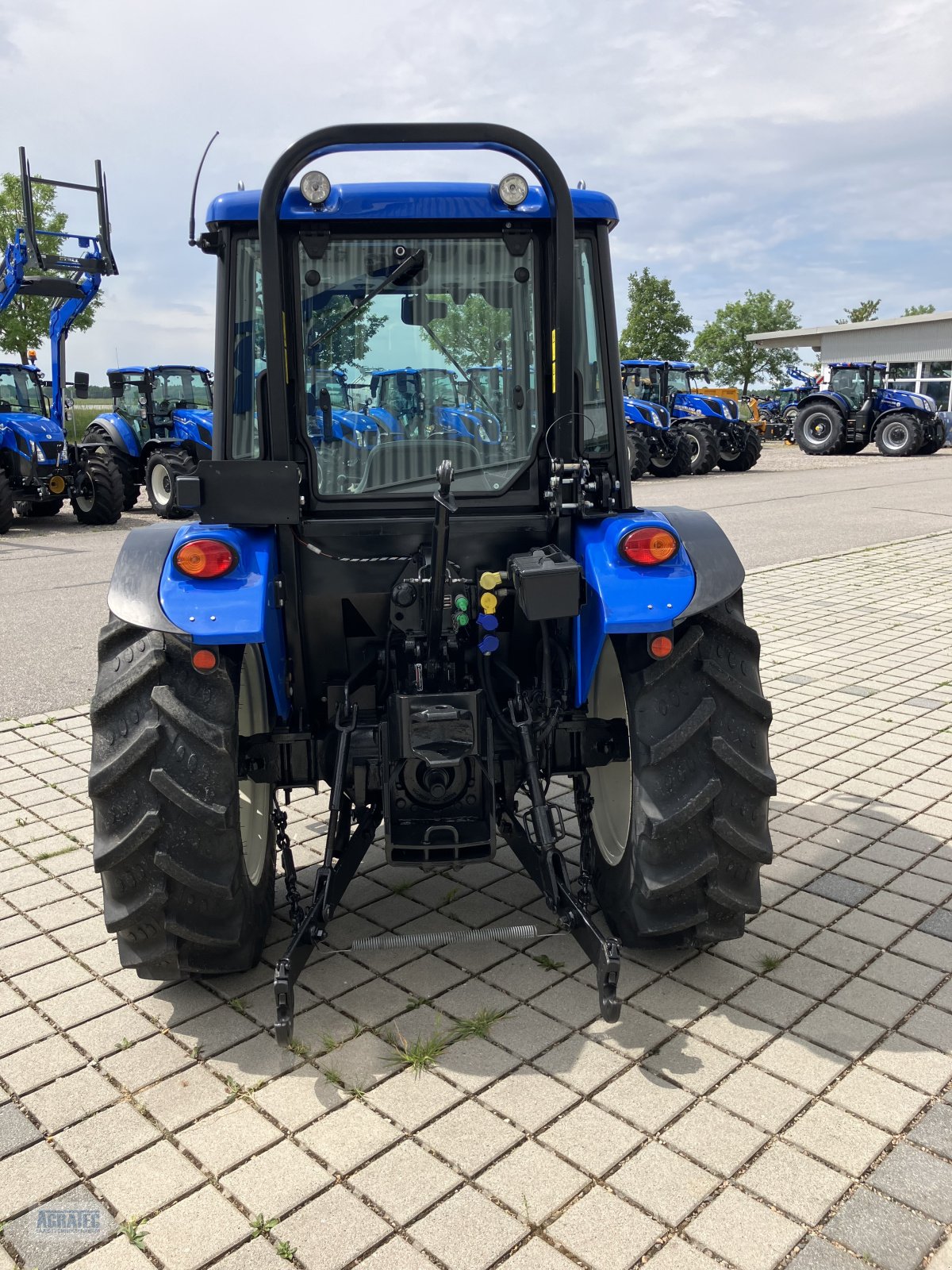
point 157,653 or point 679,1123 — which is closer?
point 679,1123

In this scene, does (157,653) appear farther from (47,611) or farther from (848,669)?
(47,611)

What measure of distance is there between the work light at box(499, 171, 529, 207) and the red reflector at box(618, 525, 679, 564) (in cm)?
98

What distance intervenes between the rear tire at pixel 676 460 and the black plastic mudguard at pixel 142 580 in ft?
66.8

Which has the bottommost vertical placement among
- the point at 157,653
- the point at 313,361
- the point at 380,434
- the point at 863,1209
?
the point at 863,1209

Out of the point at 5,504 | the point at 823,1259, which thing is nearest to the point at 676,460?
the point at 5,504

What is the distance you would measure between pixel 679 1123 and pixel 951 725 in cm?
393

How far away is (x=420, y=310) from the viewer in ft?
10.8

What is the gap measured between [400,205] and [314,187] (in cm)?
37

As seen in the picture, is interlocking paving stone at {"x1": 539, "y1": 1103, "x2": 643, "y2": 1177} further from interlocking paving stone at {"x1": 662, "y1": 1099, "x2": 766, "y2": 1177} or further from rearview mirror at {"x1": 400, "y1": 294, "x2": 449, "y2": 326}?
rearview mirror at {"x1": 400, "y1": 294, "x2": 449, "y2": 326}

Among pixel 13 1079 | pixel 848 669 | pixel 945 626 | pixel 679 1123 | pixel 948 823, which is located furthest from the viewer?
pixel 945 626

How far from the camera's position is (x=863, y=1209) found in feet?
7.88

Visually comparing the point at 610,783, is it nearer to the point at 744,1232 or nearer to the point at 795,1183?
the point at 795,1183

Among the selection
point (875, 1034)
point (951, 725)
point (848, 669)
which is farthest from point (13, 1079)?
point (848, 669)

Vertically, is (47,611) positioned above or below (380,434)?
Result: below
